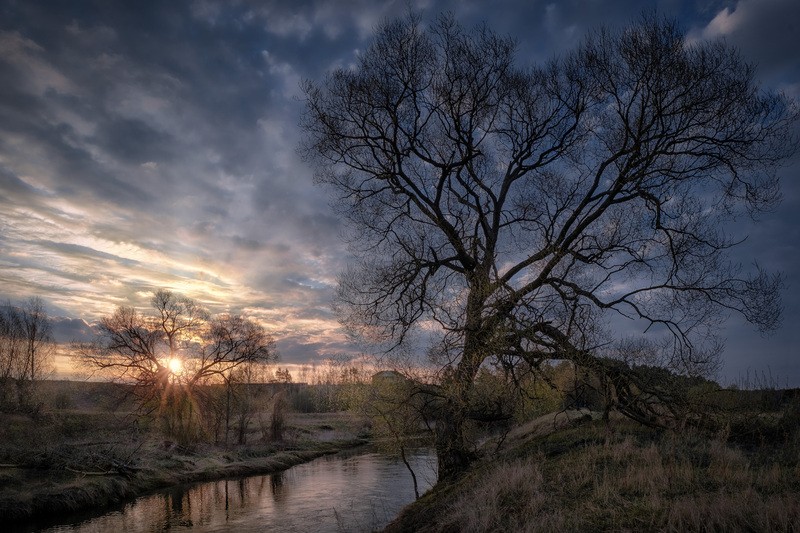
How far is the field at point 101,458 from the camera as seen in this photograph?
56.0ft

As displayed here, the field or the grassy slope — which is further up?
the grassy slope

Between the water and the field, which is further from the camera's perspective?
the field

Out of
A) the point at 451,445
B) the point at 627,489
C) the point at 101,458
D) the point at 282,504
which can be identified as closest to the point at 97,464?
the point at 101,458

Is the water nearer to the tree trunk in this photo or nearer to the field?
the field

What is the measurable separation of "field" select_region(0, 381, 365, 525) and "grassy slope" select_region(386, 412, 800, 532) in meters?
13.9

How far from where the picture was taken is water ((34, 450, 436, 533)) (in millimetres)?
14195

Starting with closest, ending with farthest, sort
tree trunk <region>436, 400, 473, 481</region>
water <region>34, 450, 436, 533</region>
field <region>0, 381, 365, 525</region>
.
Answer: tree trunk <region>436, 400, 473, 481</region>
water <region>34, 450, 436, 533</region>
field <region>0, 381, 365, 525</region>

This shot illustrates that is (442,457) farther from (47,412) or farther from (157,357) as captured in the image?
(47,412)

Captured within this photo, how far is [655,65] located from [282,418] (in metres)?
33.6

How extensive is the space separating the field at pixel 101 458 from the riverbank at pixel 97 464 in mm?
30

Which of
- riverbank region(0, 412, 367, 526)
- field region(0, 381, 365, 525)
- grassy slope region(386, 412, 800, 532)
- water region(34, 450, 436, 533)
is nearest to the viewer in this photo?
grassy slope region(386, 412, 800, 532)

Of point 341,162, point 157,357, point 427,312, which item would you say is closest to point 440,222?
point 427,312

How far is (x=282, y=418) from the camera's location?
121 ft

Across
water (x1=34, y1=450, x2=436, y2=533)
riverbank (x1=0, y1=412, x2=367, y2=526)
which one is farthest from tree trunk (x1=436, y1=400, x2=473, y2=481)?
riverbank (x1=0, y1=412, x2=367, y2=526)
